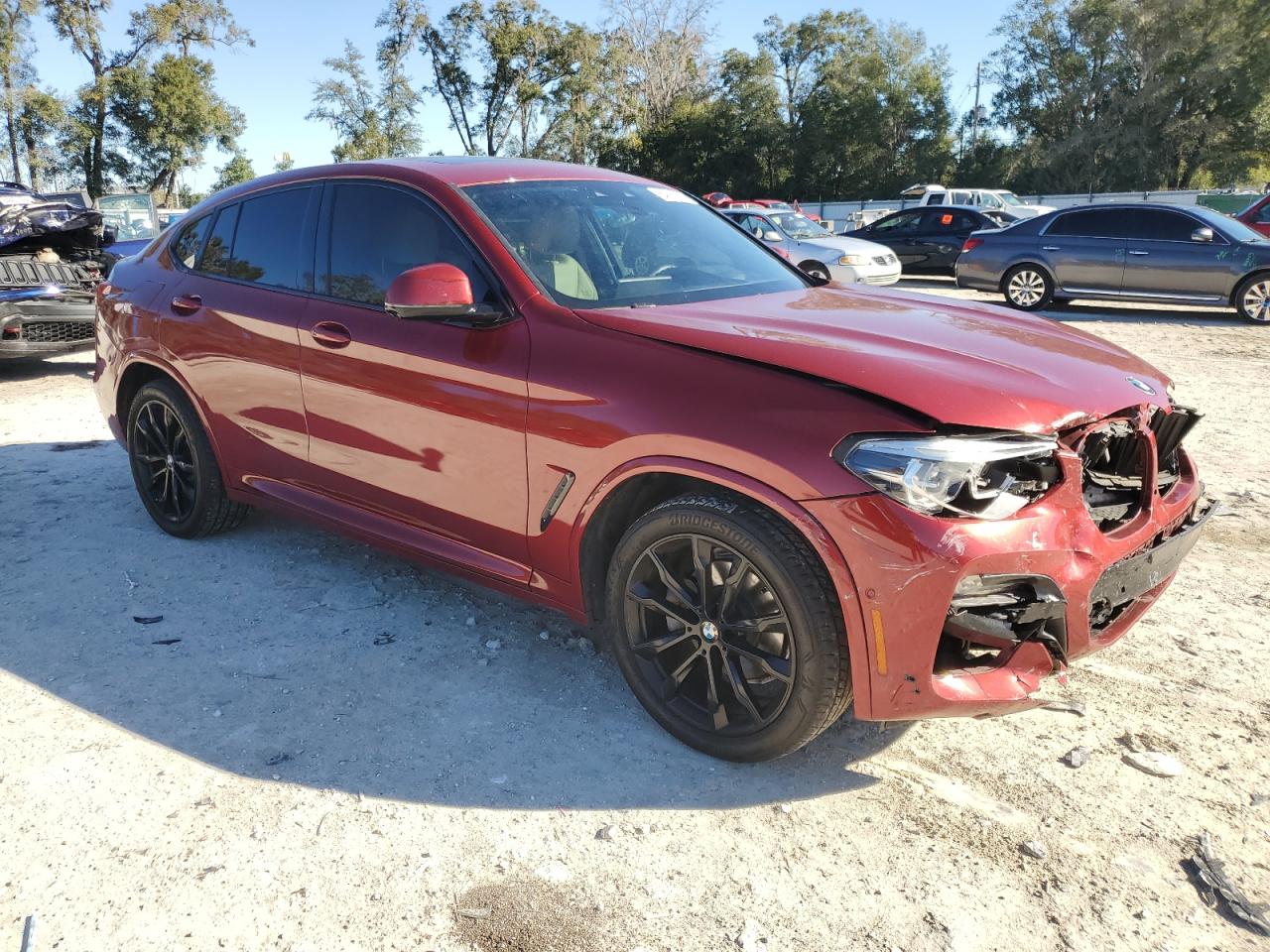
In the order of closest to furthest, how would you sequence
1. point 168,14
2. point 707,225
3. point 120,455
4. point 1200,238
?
point 707,225
point 120,455
point 1200,238
point 168,14

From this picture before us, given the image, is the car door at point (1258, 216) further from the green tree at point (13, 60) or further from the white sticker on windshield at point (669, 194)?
the green tree at point (13, 60)

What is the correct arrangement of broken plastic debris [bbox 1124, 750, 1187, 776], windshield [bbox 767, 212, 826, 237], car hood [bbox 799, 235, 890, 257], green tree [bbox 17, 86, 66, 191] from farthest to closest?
green tree [bbox 17, 86, 66, 191]
windshield [bbox 767, 212, 826, 237]
car hood [bbox 799, 235, 890, 257]
broken plastic debris [bbox 1124, 750, 1187, 776]

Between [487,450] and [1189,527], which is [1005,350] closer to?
[1189,527]

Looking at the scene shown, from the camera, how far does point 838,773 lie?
289cm

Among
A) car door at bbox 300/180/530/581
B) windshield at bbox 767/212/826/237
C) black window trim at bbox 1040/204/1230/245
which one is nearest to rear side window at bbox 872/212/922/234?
windshield at bbox 767/212/826/237

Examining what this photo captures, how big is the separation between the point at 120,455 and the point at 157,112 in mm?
36388

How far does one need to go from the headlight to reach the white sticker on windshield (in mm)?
2071

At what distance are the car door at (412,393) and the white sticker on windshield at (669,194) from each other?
3.56 feet

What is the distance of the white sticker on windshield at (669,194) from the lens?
415 cm

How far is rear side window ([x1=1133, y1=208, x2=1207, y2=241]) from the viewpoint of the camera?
41.7 feet

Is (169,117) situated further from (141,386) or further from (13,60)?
(141,386)

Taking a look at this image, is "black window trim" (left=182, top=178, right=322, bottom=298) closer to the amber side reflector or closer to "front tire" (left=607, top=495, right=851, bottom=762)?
"front tire" (left=607, top=495, right=851, bottom=762)

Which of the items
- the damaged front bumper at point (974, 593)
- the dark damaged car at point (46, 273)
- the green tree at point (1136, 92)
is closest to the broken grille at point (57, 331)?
the dark damaged car at point (46, 273)

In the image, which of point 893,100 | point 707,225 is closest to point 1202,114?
point 893,100
